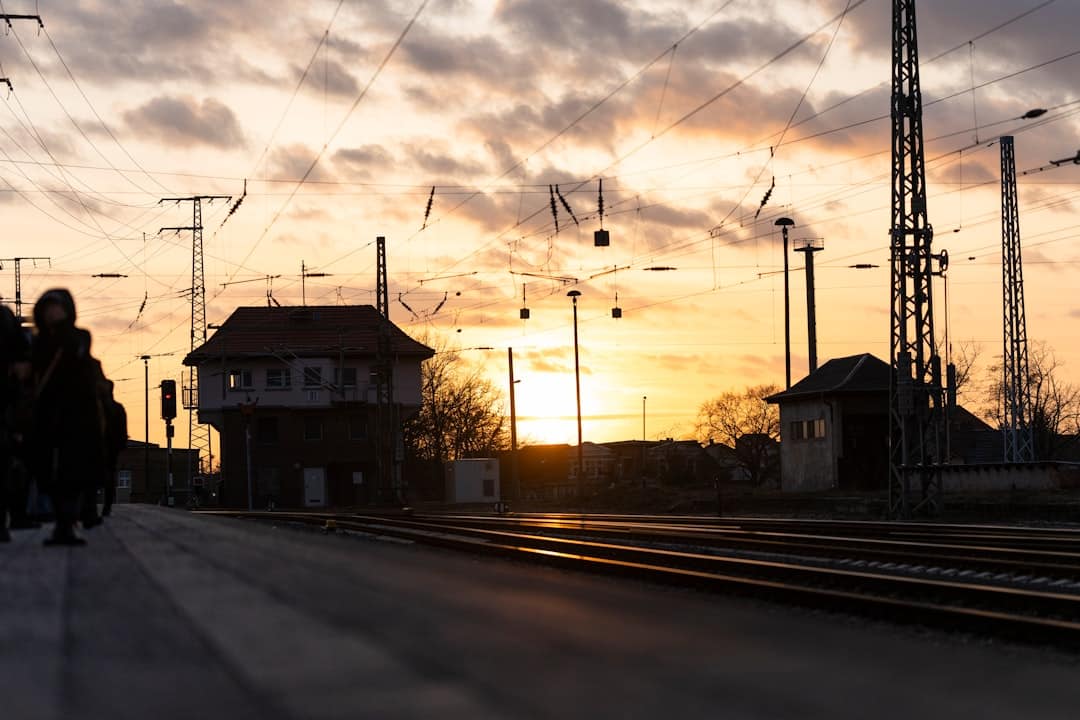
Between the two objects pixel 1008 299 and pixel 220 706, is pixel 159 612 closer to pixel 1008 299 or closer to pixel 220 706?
pixel 220 706

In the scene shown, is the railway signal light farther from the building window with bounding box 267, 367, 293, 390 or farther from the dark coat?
the dark coat

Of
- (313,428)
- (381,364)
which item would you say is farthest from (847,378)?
(313,428)

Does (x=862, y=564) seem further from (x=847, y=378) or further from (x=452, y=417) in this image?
(x=452, y=417)

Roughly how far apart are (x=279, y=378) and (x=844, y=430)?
38340mm

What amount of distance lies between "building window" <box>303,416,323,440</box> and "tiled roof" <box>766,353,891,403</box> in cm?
2980

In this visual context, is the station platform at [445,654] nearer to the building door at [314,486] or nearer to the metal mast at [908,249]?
the metal mast at [908,249]

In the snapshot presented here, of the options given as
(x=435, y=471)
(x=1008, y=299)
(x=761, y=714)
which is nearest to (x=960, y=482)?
(x=1008, y=299)

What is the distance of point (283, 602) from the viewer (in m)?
9.76

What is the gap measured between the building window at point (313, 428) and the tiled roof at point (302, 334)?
3.97 meters

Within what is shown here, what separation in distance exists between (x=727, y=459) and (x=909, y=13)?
473 ft

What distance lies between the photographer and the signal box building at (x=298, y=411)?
82.9m

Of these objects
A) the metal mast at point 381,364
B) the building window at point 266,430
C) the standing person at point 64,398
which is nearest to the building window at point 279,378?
the building window at point 266,430

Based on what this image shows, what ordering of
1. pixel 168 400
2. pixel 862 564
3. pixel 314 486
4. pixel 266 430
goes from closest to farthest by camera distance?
1. pixel 862 564
2. pixel 168 400
3. pixel 314 486
4. pixel 266 430

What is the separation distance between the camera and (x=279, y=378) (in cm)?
8519
